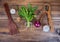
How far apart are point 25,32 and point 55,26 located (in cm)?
31

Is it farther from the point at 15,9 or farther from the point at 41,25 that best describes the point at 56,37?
the point at 15,9

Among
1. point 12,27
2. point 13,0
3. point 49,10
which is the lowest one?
point 12,27

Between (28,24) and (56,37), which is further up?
(28,24)

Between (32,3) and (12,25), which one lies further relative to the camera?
(32,3)

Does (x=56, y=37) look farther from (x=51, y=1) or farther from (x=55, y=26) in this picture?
(x=51, y=1)

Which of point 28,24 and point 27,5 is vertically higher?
point 27,5

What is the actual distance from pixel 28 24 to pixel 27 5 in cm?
22

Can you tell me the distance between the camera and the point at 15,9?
1771mm

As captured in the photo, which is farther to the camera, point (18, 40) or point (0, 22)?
point (0, 22)

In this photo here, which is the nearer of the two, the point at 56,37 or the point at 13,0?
the point at 56,37

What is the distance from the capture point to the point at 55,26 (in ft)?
5.57

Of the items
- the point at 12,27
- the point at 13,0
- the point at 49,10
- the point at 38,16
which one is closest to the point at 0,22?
the point at 12,27

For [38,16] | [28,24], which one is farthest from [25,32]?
[38,16]

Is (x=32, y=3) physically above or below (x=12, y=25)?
above
